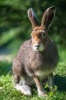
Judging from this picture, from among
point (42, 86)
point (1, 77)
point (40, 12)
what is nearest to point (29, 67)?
point (42, 86)

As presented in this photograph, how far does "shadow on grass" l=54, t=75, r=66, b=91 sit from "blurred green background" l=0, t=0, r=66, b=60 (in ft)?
20.4

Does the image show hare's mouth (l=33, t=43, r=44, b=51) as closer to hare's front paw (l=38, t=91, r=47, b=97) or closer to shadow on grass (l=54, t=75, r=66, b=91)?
hare's front paw (l=38, t=91, r=47, b=97)

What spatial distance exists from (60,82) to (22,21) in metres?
7.60

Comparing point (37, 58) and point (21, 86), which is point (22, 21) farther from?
point (37, 58)

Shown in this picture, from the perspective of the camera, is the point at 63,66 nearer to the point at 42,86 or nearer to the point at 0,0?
the point at 42,86

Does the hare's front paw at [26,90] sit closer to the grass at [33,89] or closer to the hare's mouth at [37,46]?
the grass at [33,89]

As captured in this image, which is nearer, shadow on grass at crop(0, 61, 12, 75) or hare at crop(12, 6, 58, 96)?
hare at crop(12, 6, 58, 96)

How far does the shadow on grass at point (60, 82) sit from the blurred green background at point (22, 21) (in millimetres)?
6231

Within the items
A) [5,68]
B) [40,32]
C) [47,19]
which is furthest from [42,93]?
[5,68]

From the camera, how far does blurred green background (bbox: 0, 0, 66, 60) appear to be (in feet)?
51.8

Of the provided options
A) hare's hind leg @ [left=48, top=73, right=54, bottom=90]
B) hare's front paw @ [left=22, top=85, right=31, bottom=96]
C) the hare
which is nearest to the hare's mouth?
the hare

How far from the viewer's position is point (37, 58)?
8391mm

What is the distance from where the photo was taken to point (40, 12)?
51.7 feet

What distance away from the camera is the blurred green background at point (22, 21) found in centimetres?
1579
